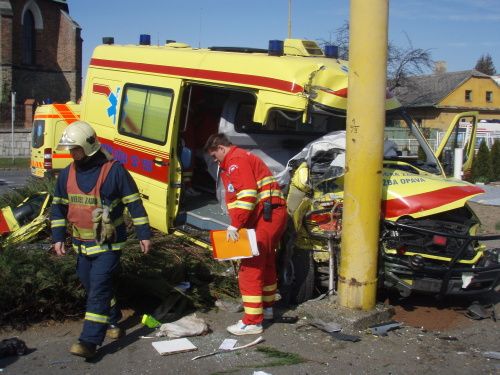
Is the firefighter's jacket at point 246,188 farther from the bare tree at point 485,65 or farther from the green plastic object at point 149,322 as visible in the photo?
the bare tree at point 485,65

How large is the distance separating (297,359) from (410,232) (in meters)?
1.63

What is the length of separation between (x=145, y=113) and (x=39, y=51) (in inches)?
1323

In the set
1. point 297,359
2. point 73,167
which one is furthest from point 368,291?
point 73,167

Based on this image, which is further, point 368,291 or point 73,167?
point 368,291

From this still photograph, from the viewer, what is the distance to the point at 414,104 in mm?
52906

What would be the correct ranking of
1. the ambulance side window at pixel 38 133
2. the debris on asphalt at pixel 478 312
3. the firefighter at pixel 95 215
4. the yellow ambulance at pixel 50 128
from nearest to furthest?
1. the firefighter at pixel 95 215
2. the debris on asphalt at pixel 478 312
3. the yellow ambulance at pixel 50 128
4. the ambulance side window at pixel 38 133

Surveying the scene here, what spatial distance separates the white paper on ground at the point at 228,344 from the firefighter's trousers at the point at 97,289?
3.07 feet

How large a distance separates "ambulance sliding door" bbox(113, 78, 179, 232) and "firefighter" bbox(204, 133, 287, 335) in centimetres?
168

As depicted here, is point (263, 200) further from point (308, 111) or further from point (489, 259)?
point (489, 259)

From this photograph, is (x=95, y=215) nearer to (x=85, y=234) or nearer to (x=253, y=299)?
(x=85, y=234)

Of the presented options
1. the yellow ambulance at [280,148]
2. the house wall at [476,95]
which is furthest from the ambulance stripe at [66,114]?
the house wall at [476,95]

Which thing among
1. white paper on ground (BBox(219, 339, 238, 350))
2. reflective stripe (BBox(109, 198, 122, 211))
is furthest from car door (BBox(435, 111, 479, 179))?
reflective stripe (BBox(109, 198, 122, 211))

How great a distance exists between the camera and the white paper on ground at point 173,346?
494 centimetres

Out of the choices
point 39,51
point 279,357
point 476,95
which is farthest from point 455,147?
point 476,95
